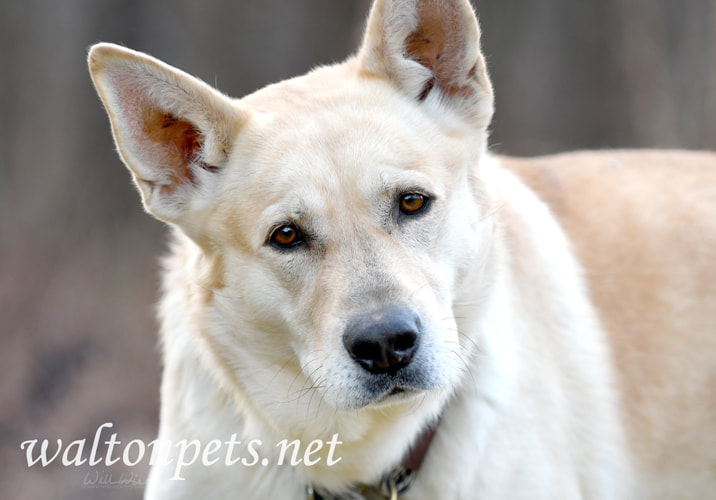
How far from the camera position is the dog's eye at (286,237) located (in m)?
2.74

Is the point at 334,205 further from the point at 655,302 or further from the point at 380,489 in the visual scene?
the point at 655,302

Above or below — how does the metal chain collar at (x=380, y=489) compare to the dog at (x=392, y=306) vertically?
below

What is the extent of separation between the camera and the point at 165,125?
2865 mm

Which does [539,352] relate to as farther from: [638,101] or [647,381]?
[638,101]

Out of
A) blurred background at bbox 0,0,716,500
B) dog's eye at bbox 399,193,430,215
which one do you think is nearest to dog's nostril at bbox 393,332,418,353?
dog's eye at bbox 399,193,430,215

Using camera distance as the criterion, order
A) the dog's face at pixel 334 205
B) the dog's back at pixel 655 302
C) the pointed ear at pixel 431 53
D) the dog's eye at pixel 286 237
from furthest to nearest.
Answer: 1. the dog's back at pixel 655 302
2. the pointed ear at pixel 431 53
3. the dog's eye at pixel 286 237
4. the dog's face at pixel 334 205

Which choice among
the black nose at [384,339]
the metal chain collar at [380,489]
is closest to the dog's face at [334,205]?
the black nose at [384,339]

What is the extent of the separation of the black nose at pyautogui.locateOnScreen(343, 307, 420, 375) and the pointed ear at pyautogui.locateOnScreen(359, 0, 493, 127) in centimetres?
91

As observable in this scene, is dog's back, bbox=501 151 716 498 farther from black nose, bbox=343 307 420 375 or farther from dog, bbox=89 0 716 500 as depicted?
black nose, bbox=343 307 420 375

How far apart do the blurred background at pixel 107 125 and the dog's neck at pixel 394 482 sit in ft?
10.1

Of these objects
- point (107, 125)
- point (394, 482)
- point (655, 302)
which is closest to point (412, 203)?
point (394, 482)

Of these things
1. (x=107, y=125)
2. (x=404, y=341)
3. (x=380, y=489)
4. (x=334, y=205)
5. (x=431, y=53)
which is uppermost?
(x=431, y=53)

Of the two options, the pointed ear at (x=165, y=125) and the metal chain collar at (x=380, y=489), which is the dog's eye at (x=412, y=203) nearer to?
the pointed ear at (x=165, y=125)

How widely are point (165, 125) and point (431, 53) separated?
38.2 inches
